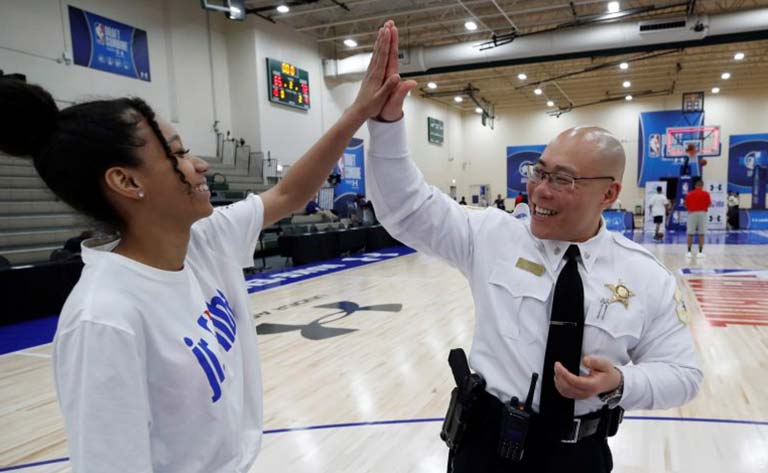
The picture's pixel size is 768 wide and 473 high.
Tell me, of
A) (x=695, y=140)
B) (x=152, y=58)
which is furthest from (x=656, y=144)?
(x=152, y=58)

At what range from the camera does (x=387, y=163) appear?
1.32m

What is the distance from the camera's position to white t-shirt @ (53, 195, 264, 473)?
2.57ft

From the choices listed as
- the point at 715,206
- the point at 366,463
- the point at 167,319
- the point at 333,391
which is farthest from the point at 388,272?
the point at 715,206

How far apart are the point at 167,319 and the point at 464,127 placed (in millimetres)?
26351

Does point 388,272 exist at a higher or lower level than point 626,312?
lower

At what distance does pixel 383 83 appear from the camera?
1.25 m

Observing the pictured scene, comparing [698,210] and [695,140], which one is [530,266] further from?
[695,140]

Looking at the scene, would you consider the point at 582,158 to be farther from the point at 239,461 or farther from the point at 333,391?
the point at 333,391

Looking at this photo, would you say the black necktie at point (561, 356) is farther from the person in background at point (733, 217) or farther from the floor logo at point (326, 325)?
the person in background at point (733, 217)

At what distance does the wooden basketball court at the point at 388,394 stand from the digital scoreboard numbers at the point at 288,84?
8.64 m

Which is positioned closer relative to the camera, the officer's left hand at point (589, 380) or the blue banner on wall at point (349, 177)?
the officer's left hand at point (589, 380)

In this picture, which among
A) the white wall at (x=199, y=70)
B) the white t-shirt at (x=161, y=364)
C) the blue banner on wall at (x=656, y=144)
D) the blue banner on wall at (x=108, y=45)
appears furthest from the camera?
the blue banner on wall at (x=656, y=144)

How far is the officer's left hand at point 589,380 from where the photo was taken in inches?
44.0

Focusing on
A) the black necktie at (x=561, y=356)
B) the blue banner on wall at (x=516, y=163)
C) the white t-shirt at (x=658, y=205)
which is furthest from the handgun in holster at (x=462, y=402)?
the blue banner on wall at (x=516, y=163)
